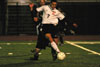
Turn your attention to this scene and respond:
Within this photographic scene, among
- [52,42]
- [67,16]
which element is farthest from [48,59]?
Answer: [67,16]

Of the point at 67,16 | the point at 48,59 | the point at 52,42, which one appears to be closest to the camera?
the point at 52,42

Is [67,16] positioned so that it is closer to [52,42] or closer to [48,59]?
[48,59]

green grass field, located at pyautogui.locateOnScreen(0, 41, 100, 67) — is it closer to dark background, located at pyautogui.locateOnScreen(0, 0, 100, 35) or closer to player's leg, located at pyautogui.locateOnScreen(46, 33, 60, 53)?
player's leg, located at pyautogui.locateOnScreen(46, 33, 60, 53)

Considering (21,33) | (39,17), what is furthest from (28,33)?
(39,17)

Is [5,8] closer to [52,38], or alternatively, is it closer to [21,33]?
[21,33]

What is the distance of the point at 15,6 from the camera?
110 ft

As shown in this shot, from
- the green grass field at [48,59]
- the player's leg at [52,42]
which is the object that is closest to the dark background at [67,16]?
the green grass field at [48,59]

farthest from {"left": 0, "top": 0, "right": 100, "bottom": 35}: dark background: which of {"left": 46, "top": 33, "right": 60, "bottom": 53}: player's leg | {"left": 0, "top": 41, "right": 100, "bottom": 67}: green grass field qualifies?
{"left": 46, "top": 33, "right": 60, "bottom": 53}: player's leg

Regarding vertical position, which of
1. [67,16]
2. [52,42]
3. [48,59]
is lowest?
[67,16]

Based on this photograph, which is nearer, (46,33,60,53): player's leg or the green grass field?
the green grass field

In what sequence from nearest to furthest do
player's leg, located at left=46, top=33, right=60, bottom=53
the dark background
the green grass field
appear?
1. the green grass field
2. player's leg, located at left=46, top=33, right=60, bottom=53
3. the dark background

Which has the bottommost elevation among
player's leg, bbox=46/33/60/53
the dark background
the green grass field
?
the dark background

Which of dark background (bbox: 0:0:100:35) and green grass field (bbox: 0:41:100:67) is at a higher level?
green grass field (bbox: 0:41:100:67)

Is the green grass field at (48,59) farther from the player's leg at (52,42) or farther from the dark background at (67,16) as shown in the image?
the dark background at (67,16)
